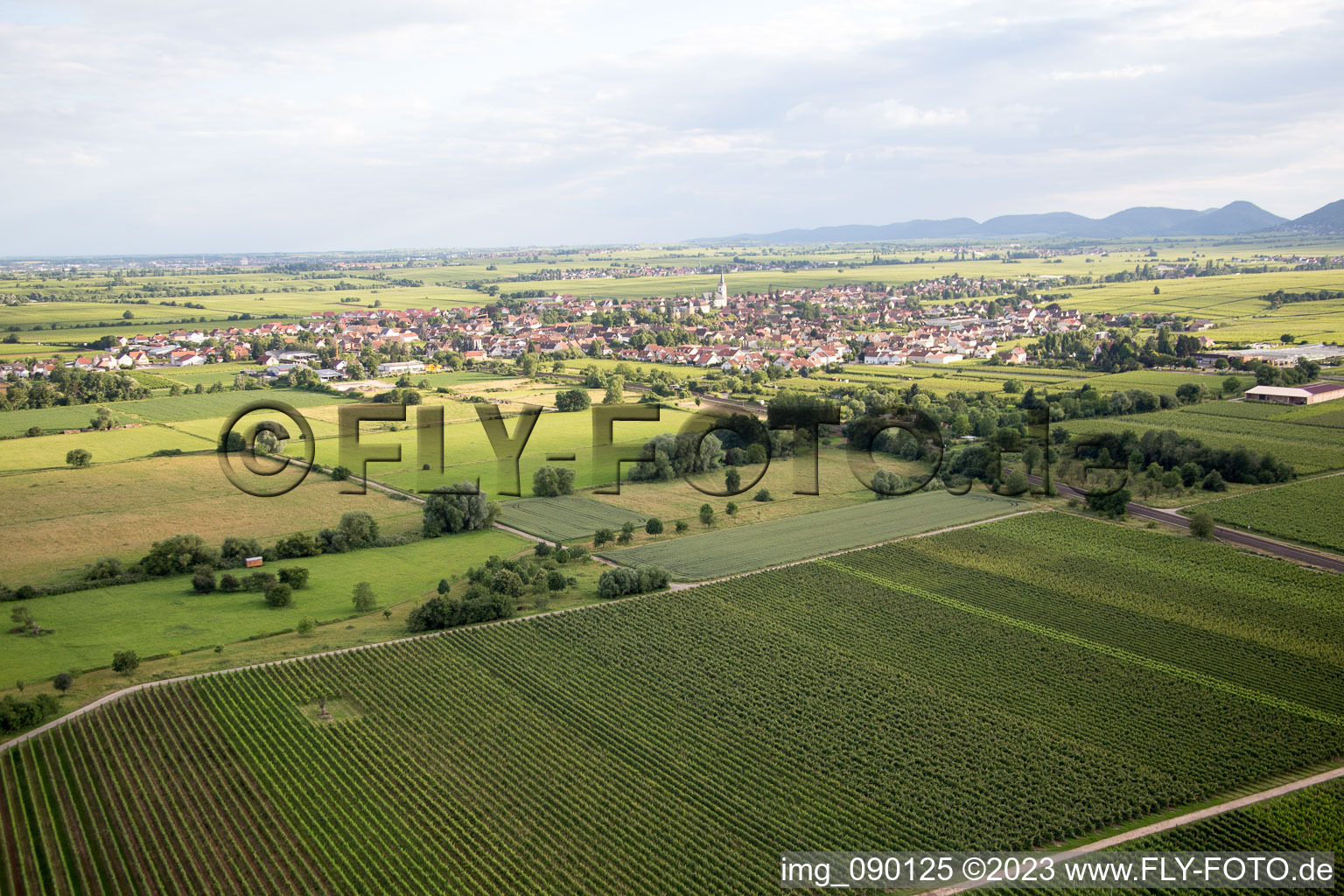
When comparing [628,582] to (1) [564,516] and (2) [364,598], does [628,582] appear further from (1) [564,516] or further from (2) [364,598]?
(1) [564,516]

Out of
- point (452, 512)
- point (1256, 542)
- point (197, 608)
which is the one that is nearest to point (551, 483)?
point (452, 512)

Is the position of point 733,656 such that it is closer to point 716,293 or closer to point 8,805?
point 8,805

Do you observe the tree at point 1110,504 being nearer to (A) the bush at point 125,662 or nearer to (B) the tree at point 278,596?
(B) the tree at point 278,596

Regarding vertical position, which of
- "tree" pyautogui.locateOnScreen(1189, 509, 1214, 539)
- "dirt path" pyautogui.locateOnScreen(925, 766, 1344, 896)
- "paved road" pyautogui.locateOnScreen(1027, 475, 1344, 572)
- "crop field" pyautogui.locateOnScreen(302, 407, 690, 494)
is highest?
"crop field" pyautogui.locateOnScreen(302, 407, 690, 494)

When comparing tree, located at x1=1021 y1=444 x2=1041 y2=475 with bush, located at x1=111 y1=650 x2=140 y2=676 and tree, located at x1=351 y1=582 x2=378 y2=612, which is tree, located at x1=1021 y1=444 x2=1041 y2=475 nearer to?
tree, located at x1=351 y1=582 x2=378 y2=612

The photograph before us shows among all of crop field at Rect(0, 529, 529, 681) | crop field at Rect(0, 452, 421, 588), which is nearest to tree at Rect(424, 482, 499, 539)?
crop field at Rect(0, 529, 529, 681)

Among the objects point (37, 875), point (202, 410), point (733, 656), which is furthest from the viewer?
point (202, 410)

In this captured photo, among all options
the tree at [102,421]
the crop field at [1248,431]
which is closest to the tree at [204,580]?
the tree at [102,421]

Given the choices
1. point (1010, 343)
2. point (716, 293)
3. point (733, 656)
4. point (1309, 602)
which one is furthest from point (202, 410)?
point (716, 293)
